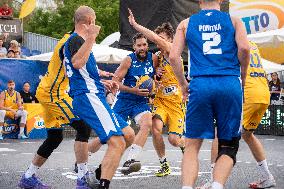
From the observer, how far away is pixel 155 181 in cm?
888

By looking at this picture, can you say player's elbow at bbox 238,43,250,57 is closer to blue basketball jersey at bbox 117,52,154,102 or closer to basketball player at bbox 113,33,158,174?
basketball player at bbox 113,33,158,174

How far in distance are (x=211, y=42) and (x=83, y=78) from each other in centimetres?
Answer: 171

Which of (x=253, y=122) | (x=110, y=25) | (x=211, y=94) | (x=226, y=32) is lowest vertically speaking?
(x=110, y=25)

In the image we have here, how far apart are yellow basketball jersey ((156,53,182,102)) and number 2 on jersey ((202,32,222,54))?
3.75 meters

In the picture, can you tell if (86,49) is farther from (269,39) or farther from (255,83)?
(269,39)

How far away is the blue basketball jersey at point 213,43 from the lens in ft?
19.7

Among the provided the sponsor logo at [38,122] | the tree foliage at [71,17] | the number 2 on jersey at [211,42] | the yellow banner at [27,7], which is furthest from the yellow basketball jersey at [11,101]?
Result: the tree foliage at [71,17]

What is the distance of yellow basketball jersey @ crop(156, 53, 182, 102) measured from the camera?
9836 mm

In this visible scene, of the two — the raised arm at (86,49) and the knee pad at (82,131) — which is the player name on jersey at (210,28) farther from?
the knee pad at (82,131)

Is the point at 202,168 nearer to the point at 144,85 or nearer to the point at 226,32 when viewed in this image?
the point at 144,85

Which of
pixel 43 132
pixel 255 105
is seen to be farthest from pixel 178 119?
pixel 43 132

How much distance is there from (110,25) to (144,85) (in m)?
43.8

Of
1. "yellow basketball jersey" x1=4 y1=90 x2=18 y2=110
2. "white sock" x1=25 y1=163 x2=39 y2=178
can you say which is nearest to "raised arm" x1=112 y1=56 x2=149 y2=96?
"white sock" x1=25 y1=163 x2=39 y2=178

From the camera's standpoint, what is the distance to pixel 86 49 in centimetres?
692
